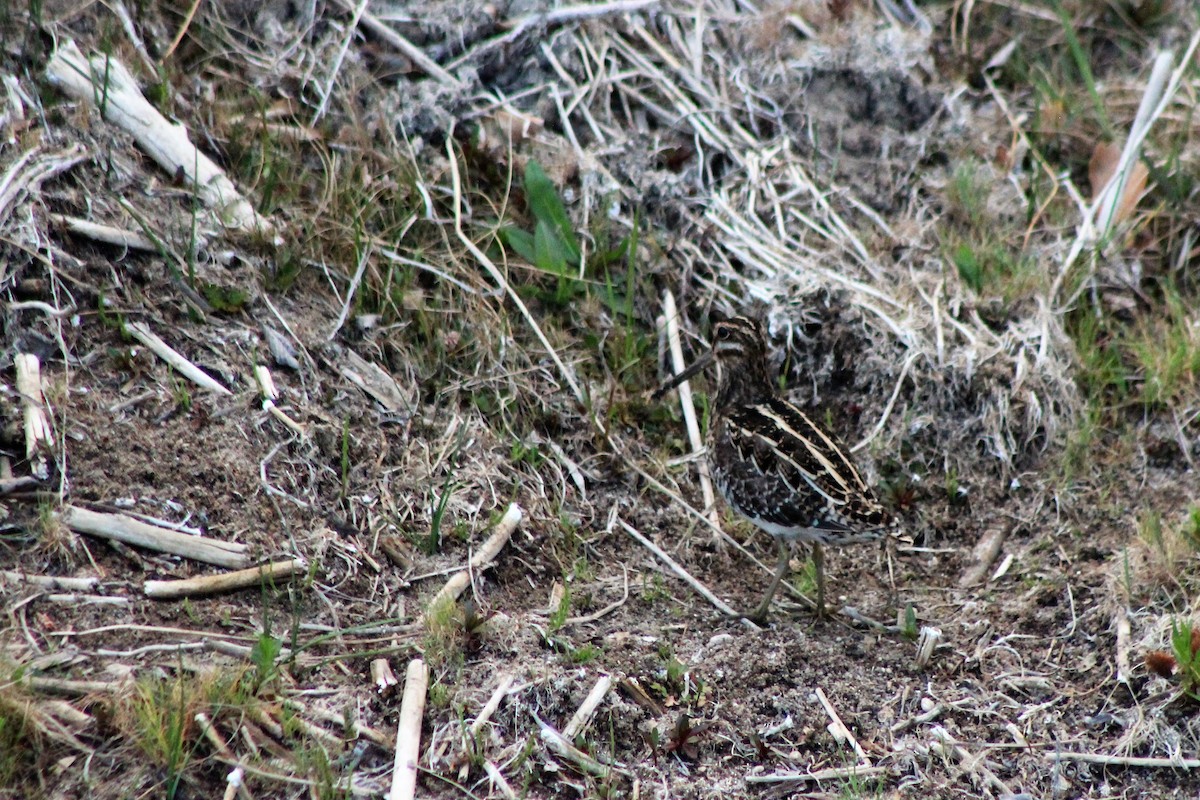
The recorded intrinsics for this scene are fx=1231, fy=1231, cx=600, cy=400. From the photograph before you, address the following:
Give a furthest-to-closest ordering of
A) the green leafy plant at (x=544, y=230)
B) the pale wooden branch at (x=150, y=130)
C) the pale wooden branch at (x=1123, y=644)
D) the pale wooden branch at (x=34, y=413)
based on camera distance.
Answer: the green leafy plant at (x=544, y=230) → the pale wooden branch at (x=150, y=130) → the pale wooden branch at (x=1123, y=644) → the pale wooden branch at (x=34, y=413)

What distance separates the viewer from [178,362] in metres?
4.81

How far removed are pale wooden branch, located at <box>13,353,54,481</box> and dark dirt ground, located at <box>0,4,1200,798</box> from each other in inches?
1.8

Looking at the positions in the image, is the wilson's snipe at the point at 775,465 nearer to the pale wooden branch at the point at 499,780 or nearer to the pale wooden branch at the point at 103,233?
the pale wooden branch at the point at 499,780

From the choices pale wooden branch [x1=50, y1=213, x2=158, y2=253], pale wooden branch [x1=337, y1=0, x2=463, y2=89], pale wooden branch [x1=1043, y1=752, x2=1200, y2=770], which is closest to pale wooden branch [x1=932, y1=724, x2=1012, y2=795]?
pale wooden branch [x1=1043, y1=752, x2=1200, y2=770]

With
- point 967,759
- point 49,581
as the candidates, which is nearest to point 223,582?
point 49,581

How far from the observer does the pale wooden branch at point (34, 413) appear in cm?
432

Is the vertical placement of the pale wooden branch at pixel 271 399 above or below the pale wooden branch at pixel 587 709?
above

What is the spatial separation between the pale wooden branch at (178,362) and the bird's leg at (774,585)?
88.7 inches

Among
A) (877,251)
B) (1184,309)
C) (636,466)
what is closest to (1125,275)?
(1184,309)

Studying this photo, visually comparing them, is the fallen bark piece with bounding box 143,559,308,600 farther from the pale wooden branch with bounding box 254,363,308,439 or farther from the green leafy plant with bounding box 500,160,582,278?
the green leafy plant with bounding box 500,160,582,278

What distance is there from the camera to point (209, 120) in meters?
5.69

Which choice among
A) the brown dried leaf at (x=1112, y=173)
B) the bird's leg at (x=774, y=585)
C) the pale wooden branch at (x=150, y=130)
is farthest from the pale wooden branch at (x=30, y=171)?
the brown dried leaf at (x=1112, y=173)

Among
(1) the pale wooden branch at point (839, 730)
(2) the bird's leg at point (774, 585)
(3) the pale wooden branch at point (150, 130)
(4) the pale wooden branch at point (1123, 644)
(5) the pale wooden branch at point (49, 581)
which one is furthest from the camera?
(3) the pale wooden branch at point (150, 130)

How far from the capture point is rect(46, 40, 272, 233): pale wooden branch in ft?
17.4
